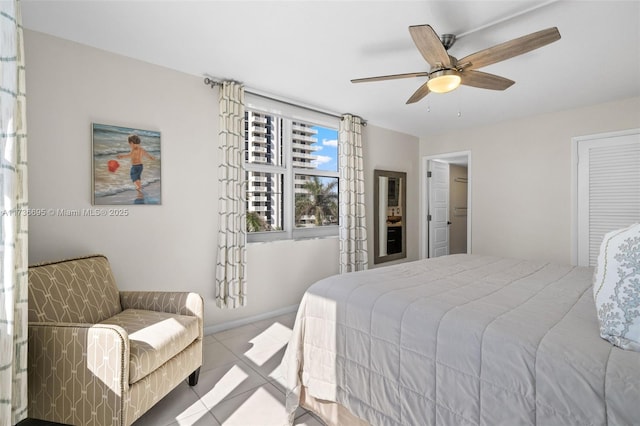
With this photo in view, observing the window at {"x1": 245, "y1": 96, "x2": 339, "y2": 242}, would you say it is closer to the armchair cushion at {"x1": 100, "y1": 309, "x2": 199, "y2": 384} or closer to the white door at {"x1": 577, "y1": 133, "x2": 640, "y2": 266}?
the armchair cushion at {"x1": 100, "y1": 309, "x2": 199, "y2": 384}

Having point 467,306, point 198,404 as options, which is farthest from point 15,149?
point 467,306

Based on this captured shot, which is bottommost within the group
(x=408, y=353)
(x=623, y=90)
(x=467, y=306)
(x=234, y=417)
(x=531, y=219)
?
(x=234, y=417)

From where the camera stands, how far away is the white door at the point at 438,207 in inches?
213

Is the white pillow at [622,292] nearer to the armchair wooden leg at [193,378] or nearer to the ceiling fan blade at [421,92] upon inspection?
the ceiling fan blade at [421,92]

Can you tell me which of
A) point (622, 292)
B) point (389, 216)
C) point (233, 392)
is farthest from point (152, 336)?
point (389, 216)

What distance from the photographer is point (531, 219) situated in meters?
4.20

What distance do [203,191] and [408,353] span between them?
7.73 ft

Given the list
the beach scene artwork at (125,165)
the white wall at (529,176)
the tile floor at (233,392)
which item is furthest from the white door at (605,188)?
the beach scene artwork at (125,165)

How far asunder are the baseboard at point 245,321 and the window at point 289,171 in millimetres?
832

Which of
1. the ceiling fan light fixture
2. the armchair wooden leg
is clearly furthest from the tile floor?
the ceiling fan light fixture

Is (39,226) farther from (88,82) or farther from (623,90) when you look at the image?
(623,90)

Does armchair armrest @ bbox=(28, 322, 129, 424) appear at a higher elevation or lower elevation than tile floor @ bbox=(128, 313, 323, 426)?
higher

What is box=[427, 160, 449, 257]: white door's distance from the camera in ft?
17.8

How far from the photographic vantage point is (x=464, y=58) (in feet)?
6.40
